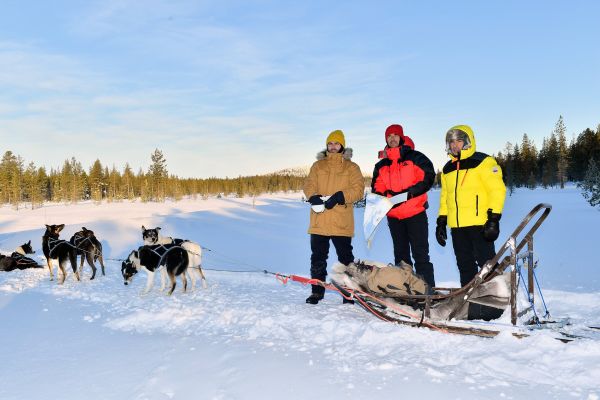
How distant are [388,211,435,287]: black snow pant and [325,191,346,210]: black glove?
0.68m

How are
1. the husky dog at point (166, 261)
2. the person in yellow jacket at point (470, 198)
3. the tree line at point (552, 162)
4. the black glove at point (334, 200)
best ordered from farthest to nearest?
the tree line at point (552, 162) → the husky dog at point (166, 261) → the black glove at point (334, 200) → the person in yellow jacket at point (470, 198)

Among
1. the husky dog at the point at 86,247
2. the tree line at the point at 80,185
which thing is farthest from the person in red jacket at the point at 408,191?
the tree line at the point at 80,185

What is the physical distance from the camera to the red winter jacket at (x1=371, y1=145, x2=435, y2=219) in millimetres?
5137

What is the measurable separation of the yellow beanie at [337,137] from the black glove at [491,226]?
2126 mm

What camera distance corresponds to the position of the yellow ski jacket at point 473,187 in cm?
440

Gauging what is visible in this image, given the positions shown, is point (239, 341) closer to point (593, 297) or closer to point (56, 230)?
point (593, 297)

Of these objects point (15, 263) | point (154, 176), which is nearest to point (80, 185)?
point (154, 176)

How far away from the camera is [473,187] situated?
14.9ft

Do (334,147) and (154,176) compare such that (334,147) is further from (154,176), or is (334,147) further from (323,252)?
(154,176)

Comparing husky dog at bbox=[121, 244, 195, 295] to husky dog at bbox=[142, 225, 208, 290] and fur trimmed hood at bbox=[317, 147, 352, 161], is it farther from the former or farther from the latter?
fur trimmed hood at bbox=[317, 147, 352, 161]

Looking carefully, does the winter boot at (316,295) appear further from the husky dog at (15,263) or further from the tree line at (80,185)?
the tree line at (80,185)

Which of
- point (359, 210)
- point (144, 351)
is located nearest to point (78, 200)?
point (359, 210)

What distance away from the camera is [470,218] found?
4.58m

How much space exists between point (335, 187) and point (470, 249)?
1.88 meters
